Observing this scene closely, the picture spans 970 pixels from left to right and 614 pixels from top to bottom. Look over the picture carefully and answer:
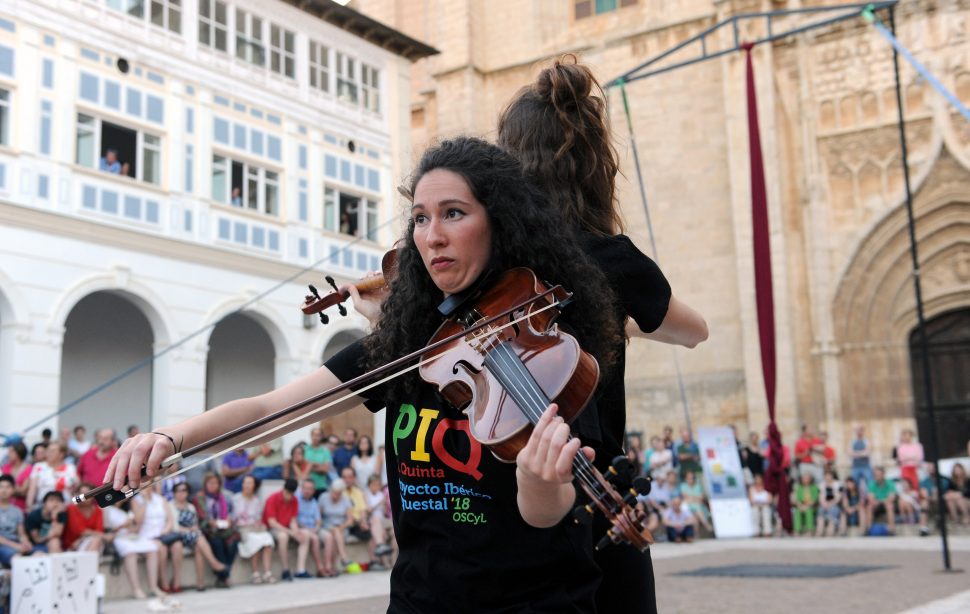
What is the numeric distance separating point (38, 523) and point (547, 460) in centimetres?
886

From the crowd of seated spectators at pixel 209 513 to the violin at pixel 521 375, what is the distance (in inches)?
300

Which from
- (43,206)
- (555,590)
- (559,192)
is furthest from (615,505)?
(43,206)

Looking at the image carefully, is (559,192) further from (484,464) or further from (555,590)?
(555,590)

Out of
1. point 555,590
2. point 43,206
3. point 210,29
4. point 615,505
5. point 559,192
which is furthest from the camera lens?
point 210,29

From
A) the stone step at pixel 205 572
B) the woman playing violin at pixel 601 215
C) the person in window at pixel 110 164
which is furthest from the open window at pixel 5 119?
the woman playing violin at pixel 601 215

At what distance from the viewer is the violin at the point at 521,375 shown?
148cm

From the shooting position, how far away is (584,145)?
7.17 ft

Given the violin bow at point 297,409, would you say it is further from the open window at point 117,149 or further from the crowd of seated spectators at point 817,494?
the open window at point 117,149

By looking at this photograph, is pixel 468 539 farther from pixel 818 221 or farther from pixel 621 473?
pixel 818 221

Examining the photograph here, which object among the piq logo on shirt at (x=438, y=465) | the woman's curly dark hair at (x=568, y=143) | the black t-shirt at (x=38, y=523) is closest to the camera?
the piq logo on shirt at (x=438, y=465)

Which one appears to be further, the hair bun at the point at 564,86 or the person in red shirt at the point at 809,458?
the person in red shirt at the point at 809,458

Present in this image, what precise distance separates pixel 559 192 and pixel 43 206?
48.9 ft

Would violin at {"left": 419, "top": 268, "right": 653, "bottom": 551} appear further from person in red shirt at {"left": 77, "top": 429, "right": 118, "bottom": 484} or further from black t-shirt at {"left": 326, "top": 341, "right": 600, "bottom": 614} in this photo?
person in red shirt at {"left": 77, "top": 429, "right": 118, "bottom": 484}

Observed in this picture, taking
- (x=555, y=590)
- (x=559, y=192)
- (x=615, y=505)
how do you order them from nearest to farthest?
(x=615, y=505) < (x=555, y=590) < (x=559, y=192)
